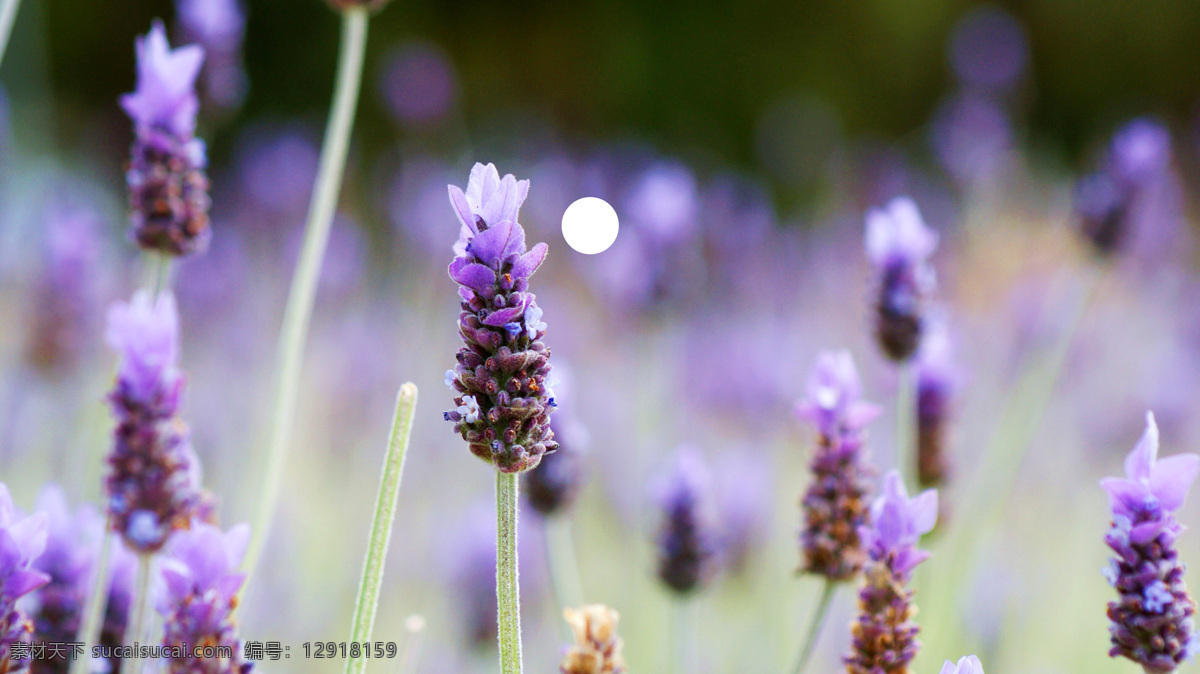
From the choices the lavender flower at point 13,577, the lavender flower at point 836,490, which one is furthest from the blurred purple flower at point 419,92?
the lavender flower at point 13,577

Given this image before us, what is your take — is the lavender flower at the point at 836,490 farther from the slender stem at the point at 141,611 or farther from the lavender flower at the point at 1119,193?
the lavender flower at the point at 1119,193

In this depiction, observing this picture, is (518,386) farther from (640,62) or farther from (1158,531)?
(640,62)

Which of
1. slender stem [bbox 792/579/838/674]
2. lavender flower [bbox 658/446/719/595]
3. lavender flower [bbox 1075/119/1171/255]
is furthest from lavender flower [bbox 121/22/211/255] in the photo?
lavender flower [bbox 1075/119/1171/255]

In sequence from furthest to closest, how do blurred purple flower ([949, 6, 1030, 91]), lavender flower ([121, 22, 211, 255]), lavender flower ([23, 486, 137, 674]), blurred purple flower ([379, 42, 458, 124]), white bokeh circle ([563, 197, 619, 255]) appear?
blurred purple flower ([949, 6, 1030, 91])
blurred purple flower ([379, 42, 458, 124])
white bokeh circle ([563, 197, 619, 255])
lavender flower ([121, 22, 211, 255])
lavender flower ([23, 486, 137, 674])

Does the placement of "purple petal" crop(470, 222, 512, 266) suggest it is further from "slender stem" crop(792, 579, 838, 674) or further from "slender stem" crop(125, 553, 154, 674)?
"slender stem" crop(792, 579, 838, 674)

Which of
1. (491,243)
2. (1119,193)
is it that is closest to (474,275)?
(491,243)

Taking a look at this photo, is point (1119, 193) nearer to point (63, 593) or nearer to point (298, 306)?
point (298, 306)

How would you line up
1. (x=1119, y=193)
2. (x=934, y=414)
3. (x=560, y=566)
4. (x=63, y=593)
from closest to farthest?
(x=63, y=593) → (x=934, y=414) → (x=560, y=566) → (x=1119, y=193)
